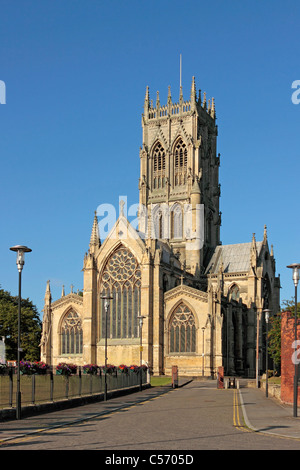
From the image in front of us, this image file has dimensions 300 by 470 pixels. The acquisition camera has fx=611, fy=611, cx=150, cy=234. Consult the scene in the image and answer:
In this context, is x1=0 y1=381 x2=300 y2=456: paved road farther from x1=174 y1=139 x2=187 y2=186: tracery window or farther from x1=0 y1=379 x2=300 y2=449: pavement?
x1=174 y1=139 x2=187 y2=186: tracery window

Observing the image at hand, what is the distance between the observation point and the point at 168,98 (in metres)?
88.8

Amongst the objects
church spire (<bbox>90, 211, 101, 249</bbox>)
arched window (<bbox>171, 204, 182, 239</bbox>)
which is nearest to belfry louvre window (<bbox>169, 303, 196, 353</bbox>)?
church spire (<bbox>90, 211, 101, 249</bbox>)

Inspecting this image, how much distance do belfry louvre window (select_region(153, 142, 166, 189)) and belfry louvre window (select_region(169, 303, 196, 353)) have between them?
2569 cm

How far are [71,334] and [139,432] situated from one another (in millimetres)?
55962

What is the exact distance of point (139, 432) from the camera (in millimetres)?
17359

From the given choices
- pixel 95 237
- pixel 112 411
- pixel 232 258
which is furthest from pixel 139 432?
pixel 232 258

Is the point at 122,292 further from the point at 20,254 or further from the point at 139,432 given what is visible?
the point at 139,432

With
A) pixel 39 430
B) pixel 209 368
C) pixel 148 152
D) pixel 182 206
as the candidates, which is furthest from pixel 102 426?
pixel 148 152

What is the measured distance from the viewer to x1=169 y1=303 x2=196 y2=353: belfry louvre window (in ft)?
211

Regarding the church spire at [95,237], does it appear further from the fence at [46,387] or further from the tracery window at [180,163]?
the fence at [46,387]

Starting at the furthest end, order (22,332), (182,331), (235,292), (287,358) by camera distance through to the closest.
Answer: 1. (22,332)
2. (235,292)
3. (182,331)
4. (287,358)

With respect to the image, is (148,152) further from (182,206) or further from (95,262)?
(95,262)

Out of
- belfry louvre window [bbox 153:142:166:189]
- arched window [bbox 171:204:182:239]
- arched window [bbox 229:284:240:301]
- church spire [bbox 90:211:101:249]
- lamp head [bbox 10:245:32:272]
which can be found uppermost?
belfry louvre window [bbox 153:142:166:189]
